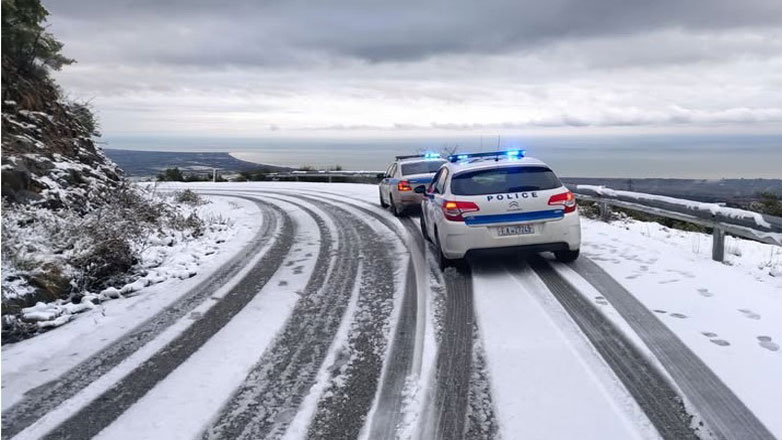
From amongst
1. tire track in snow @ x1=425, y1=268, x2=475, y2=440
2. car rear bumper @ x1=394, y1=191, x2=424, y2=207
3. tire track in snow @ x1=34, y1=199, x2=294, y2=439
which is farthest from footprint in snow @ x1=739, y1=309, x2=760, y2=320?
car rear bumper @ x1=394, y1=191, x2=424, y2=207

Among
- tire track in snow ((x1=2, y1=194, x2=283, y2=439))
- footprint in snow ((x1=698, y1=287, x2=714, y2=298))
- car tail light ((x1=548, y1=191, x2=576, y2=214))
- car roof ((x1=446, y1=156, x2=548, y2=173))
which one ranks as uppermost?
car roof ((x1=446, y1=156, x2=548, y2=173))

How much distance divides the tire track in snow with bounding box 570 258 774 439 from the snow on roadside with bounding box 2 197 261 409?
192 inches

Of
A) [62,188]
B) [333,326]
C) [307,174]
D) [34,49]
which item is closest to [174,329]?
[333,326]

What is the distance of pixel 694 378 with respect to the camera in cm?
425

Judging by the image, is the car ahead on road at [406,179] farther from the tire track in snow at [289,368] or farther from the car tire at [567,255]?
the tire track in snow at [289,368]

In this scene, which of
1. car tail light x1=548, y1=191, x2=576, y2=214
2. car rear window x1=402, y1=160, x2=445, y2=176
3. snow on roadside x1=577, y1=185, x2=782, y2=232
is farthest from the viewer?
car rear window x1=402, y1=160, x2=445, y2=176

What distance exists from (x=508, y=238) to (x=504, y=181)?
32.0 inches

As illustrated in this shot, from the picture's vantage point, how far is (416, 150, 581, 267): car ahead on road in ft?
24.6

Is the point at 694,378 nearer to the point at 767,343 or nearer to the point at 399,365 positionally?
the point at 767,343

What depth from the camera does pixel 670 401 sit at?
3.91 meters

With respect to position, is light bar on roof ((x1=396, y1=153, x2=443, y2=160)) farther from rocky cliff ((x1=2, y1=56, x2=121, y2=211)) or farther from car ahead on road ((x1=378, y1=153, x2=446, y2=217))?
rocky cliff ((x1=2, y1=56, x2=121, y2=211))

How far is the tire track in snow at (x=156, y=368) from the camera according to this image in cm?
383

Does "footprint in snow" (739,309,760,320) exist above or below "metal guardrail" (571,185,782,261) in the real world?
below

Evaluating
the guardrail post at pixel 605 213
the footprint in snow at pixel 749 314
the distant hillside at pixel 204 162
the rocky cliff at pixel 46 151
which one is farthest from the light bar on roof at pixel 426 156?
the distant hillside at pixel 204 162
